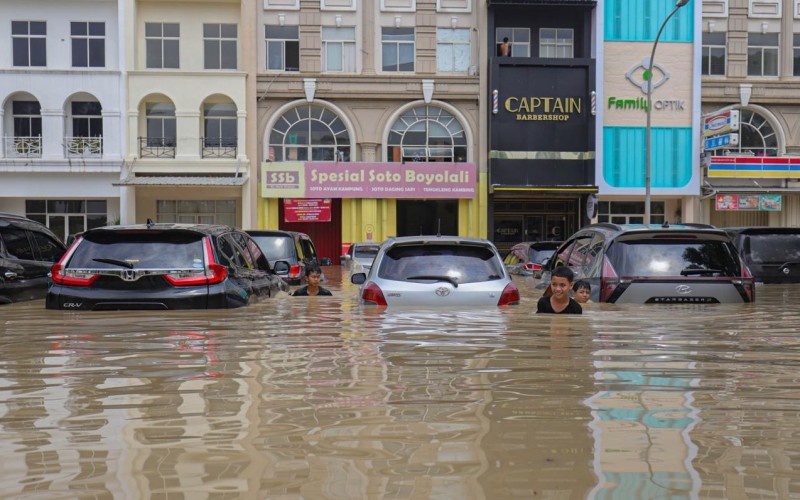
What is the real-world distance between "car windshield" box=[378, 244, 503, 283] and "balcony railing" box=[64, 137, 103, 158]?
26.5m

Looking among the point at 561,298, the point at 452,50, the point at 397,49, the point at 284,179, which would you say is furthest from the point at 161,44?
the point at 561,298

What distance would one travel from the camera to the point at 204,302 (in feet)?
24.2

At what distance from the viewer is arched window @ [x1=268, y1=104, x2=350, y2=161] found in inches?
1308

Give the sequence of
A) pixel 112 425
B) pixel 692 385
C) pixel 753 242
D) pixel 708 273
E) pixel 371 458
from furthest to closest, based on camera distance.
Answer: pixel 753 242 → pixel 708 273 → pixel 692 385 → pixel 112 425 → pixel 371 458

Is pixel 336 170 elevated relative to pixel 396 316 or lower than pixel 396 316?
elevated

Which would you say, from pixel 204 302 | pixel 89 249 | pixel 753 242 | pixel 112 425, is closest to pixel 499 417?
pixel 112 425

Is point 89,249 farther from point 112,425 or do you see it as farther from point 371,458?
point 371,458

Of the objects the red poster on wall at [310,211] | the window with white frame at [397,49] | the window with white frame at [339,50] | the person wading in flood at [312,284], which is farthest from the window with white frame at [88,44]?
the person wading in flood at [312,284]

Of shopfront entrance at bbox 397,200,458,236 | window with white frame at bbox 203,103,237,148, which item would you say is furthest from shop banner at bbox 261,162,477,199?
window with white frame at bbox 203,103,237,148

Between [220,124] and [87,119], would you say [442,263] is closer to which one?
[220,124]

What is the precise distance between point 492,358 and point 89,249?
4.39 m

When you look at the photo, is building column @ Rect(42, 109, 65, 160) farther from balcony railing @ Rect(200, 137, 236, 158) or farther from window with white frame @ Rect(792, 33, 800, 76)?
window with white frame @ Rect(792, 33, 800, 76)

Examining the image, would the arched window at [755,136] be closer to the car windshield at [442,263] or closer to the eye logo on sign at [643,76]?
the eye logo on sign at [643,76]

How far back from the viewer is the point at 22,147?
103ft
